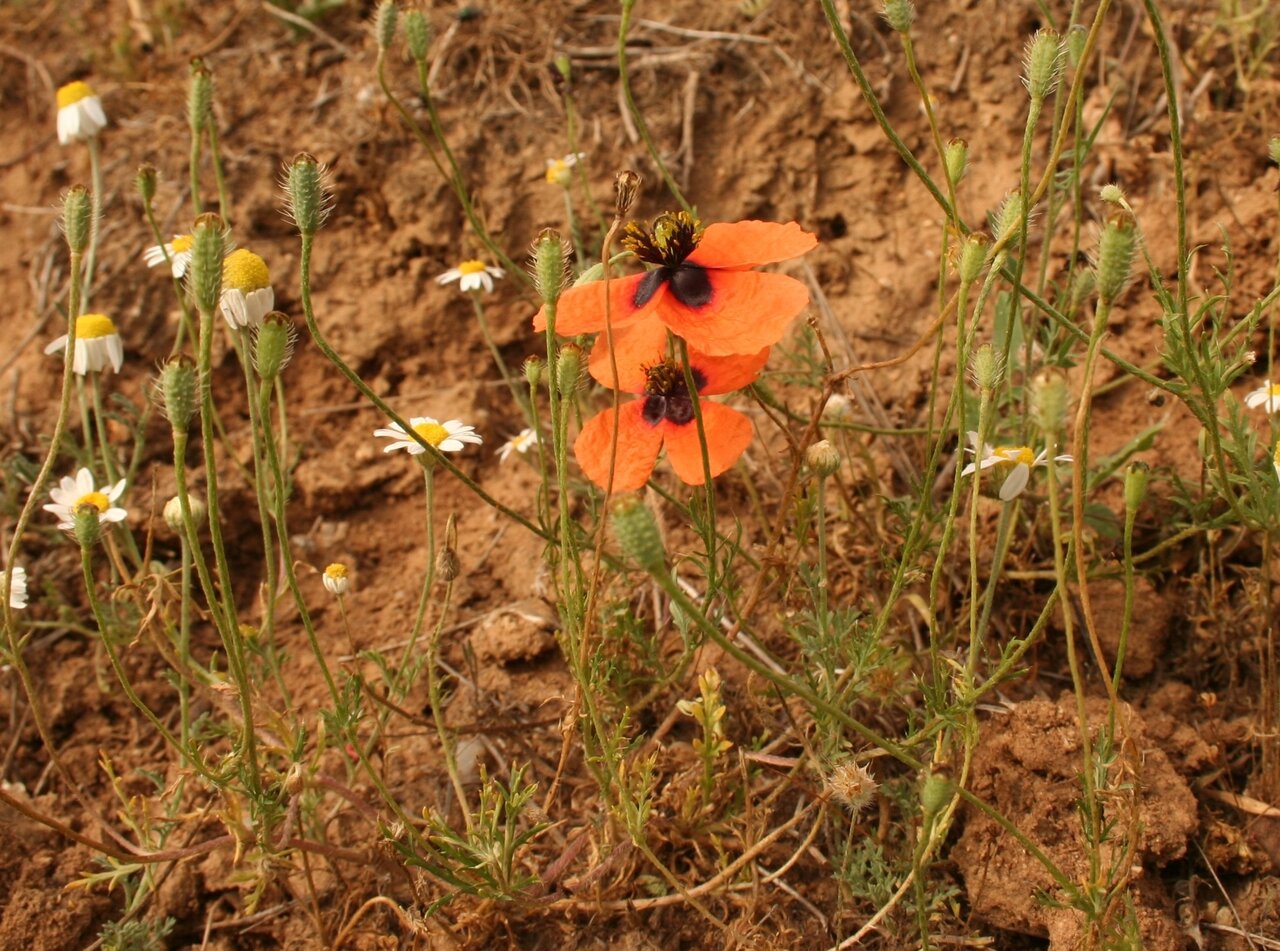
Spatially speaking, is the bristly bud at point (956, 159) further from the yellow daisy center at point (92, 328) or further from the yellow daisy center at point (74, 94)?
the yellow daisy center at point (74, 94)

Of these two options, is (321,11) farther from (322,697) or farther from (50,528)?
(322,697)

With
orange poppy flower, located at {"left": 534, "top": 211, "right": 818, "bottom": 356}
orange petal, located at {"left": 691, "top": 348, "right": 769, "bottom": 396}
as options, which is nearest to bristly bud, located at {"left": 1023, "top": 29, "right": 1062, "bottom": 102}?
orange poppy flower, located at {"left": 534, "top": 211, "right": 818, "bottom": 356}

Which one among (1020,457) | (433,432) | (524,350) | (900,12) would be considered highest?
(900,12)

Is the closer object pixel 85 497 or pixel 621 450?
pixel 621 450

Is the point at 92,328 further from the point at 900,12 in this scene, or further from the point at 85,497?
the point at 900,12

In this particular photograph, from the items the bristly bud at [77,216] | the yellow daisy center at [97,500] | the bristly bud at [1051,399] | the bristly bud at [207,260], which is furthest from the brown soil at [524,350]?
the bristly bud at [77,216]

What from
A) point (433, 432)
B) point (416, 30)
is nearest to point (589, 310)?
point (433, 432)

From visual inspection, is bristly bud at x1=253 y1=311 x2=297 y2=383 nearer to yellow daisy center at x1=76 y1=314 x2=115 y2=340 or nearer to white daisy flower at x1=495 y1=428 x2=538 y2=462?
white daisy flower at x1=495 y1=428 x2=538 y2=462

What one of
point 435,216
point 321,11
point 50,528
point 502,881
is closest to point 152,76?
point 321,11
